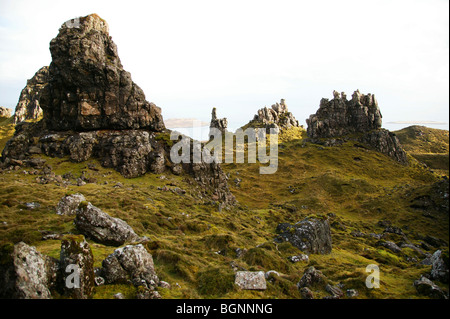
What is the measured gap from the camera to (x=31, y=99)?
18400 cm

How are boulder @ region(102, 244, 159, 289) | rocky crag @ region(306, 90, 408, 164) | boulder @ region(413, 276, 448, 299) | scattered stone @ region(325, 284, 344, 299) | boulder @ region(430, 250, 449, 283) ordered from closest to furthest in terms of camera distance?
1. boulder @ region(102, 244, 159, 289)
2. scattered stone @ region(325, 284, 344, 299)
3. boulder @ region(413, 276, 448, 299)
4. boulder @ region(430, 250, 449, 283)
5. rocky crag @ region(306, 90, 408, 164)

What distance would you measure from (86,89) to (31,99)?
158m

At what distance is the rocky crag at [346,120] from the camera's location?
162 meters

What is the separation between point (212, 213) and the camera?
50.6 meters

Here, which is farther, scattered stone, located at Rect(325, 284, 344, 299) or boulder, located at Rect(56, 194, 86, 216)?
boulder, located at Rect(56, 194, 86, 216)

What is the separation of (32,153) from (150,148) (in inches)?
Answer: 1025

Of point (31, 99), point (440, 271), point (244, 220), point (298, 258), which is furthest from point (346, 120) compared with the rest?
point (31, 99)

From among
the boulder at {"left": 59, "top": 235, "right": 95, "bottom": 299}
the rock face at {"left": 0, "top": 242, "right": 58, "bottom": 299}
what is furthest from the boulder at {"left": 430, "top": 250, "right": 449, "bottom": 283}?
the rock face at {"left": 0, "top": 242, "right": 58, "bottom": 299}

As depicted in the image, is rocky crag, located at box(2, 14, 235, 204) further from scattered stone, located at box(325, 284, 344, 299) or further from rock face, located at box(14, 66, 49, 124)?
rock face, located at box(14, 66, 49, 124)

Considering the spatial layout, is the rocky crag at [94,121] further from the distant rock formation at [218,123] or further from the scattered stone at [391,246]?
the distant rock formation at [218,123]

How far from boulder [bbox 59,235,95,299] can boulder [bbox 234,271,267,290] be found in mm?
9200

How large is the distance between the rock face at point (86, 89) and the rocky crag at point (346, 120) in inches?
4905

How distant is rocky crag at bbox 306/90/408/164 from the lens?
162 meters
